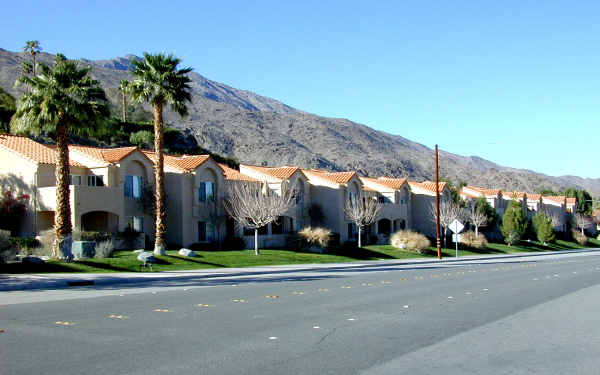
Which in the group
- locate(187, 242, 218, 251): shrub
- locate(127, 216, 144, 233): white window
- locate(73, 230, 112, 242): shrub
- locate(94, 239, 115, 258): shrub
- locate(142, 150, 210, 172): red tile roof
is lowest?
locate(187, 242, 218, 251): shrub

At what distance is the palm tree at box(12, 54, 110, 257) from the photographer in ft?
91.8

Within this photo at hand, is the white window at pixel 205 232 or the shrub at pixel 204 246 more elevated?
the white window at pixel 205 232

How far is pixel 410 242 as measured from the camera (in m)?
51.0

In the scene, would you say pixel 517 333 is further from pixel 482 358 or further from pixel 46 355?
pixel 46 355

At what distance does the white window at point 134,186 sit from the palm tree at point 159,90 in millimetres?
6494

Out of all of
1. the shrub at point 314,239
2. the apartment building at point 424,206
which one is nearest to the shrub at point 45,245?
the shrub at point 314,239

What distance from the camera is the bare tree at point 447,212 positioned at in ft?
196

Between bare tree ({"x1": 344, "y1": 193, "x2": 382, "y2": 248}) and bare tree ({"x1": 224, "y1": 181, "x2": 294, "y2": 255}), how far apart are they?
6.99m

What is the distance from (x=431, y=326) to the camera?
11.6 meters

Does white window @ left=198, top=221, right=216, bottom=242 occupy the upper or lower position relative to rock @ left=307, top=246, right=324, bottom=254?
upper

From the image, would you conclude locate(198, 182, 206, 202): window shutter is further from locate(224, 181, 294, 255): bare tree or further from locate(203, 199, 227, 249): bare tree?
locate(224, 181, 294, 255): bare tree

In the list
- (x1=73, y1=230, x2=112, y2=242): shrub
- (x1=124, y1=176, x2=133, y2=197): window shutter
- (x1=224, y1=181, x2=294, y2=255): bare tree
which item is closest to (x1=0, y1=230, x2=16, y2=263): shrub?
(x1=73, y1=230, x2=112, y2=242): shrub

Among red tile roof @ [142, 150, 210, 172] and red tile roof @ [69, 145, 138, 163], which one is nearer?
red tile roof @ [69, 145, 138, 163]

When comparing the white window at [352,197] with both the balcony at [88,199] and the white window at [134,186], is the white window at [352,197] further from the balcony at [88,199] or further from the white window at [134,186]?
the balcony at [88,199]
